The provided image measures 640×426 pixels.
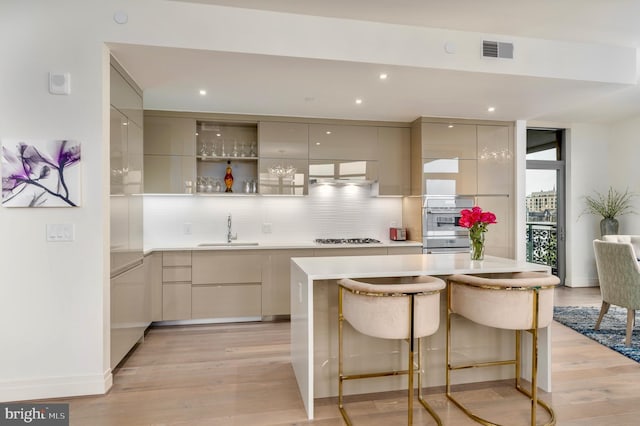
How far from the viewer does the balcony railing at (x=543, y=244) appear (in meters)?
5.81

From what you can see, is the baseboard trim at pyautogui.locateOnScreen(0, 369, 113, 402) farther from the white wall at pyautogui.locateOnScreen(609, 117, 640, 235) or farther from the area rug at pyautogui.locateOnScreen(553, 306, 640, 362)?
the white wall at pyautogui.locateOnScreen(609, 117, 640, 235)

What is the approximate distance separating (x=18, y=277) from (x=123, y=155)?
3.70ft

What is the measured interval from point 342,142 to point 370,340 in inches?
105

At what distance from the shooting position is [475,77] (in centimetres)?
306

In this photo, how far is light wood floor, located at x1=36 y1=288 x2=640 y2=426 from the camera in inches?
84.7

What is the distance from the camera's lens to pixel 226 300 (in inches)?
155

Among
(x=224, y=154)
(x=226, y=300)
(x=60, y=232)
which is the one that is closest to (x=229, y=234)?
(x=226, y=300)

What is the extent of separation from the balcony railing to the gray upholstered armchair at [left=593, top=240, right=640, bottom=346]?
2.41 meters

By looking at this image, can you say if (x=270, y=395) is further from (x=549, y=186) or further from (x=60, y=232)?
(x=549, y=186)

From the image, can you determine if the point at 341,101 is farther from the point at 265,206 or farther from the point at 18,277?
the point at 18,277

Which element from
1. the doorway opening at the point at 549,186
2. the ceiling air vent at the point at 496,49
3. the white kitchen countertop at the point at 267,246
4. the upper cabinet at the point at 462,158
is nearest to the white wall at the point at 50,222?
the white kitchen countertop at the point at 267,246
